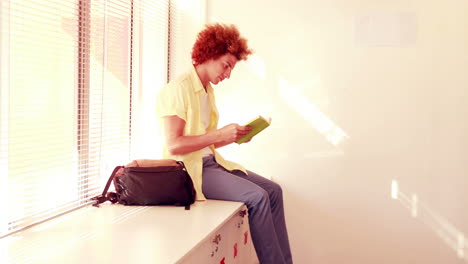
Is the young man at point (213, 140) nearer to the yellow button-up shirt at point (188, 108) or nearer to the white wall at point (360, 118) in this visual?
the yellow button-up shirt at point (188, 108)

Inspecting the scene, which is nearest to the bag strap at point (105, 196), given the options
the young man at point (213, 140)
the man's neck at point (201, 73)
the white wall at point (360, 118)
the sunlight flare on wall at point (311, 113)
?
the young man at point (213, 140)

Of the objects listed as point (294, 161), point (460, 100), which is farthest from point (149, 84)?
point (460, 100)

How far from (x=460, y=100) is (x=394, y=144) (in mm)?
425

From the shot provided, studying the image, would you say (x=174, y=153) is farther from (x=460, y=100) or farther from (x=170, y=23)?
(x=460, y=100)

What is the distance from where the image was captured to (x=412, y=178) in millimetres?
3188

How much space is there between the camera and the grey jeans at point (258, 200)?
2.48 m

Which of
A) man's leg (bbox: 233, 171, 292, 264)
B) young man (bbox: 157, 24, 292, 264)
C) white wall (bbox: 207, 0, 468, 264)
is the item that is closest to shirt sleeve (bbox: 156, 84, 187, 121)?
young man (bbox: 157, 24, 292, 264)

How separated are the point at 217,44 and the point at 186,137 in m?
0.49

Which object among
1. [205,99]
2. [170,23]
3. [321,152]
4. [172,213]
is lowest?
[172,213]

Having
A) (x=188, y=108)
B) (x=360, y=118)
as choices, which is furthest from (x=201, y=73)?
(x=360, y=118)

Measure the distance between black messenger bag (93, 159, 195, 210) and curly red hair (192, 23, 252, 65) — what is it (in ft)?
1.88

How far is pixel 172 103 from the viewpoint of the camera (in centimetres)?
252

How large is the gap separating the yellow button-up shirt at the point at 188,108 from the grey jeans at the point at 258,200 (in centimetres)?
6

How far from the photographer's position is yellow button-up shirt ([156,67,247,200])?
2.53 metres
